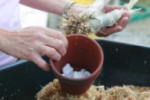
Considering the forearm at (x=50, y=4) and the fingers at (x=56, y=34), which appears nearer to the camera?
the fingers at (x=56, y=34)

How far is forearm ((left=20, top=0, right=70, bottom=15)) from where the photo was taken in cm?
121

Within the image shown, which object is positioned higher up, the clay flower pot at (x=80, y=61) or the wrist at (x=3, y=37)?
the wrist at (x=3, y=37)

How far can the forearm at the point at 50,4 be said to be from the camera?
1207mm

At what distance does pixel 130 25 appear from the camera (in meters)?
2.75

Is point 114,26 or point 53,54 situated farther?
point 114,26

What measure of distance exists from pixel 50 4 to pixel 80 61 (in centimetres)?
37

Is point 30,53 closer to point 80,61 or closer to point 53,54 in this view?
point 53,54

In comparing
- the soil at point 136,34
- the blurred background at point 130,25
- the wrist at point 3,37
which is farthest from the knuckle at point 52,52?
the soil at point 136,34

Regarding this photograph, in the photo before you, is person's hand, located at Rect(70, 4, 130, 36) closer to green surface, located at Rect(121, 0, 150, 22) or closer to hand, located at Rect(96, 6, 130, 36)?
hand, located at Rect(96, 6, 130, 36)

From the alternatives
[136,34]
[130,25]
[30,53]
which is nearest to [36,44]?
[30,53]

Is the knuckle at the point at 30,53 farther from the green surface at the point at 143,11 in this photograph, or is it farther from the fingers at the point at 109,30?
the green surface at the point at 143,11

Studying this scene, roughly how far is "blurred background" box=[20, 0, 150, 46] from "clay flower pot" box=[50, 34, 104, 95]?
0.97 meters

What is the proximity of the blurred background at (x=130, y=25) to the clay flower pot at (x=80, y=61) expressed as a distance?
38.2 inches

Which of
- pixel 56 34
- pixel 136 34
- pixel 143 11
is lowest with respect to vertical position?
pixel 136 34
